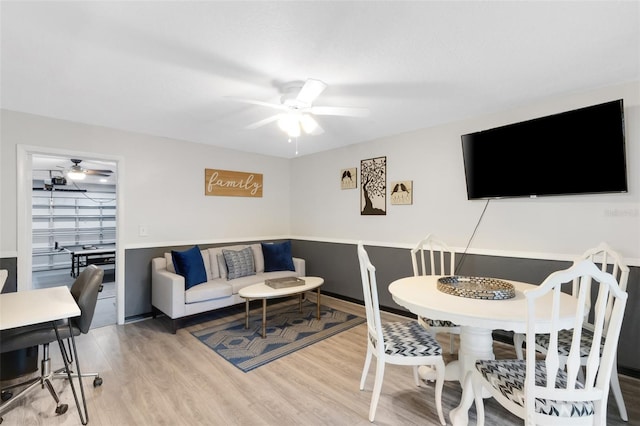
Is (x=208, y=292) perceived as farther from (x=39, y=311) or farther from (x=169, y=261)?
(x=39, y=311)

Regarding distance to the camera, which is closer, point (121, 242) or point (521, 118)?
point (521, 118)

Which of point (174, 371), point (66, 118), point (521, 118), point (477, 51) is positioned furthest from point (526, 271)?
point (66, 118)

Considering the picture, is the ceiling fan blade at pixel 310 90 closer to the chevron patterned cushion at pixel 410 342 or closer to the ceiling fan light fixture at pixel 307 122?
the ceiling fan light fixture at pixel 307 122

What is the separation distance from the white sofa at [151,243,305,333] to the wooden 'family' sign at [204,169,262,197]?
89 cm

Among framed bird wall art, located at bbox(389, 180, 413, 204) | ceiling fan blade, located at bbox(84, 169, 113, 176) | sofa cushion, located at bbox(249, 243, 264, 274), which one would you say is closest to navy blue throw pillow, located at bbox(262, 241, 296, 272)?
sofa cushion, located at bbox(249, 243, 264, 274)

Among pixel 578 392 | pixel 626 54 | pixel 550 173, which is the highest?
pixel 626 54

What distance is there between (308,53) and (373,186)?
2.51 m

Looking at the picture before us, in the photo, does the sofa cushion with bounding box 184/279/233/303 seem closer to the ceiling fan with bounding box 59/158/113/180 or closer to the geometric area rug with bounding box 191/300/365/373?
the geometric area rug with bounding box 191/300/365/373

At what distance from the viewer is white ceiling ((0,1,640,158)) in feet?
5.09

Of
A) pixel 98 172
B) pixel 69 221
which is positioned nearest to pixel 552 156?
pixel 98 172

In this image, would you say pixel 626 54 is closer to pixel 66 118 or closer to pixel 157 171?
pixel 157 171

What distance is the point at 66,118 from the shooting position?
3199mm

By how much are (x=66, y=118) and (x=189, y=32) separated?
8.12 feet

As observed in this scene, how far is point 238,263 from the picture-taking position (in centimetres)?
407
